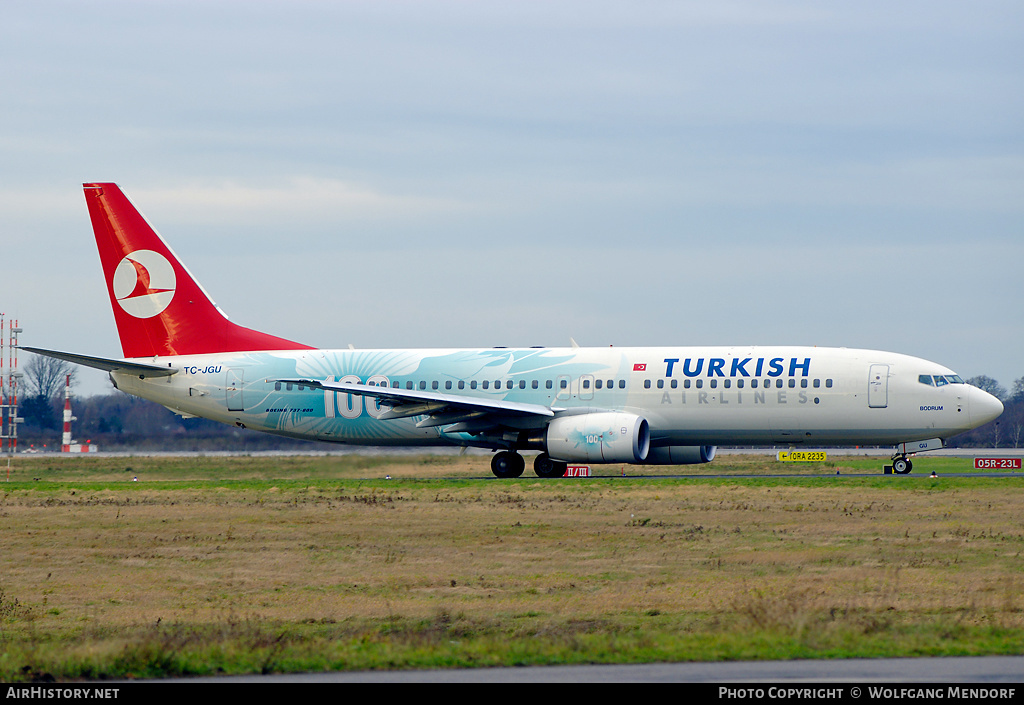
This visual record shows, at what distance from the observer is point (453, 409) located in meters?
37.7

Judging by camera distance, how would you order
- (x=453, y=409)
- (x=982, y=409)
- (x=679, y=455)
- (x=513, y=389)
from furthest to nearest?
(x=679, y=455) < (x=513, y=389) < (x=453, y=409) < (x=982, y=409)

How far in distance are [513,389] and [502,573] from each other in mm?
21027

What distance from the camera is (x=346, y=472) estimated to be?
37250mm

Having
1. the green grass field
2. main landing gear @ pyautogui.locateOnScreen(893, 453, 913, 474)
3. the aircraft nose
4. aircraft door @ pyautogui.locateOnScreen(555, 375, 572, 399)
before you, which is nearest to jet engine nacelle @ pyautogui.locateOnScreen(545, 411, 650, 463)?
the green grass field

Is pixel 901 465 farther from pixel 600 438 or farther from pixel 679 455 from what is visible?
pixel 600 438

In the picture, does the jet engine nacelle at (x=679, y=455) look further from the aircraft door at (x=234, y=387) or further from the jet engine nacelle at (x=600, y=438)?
the aircraft door at (x=234, y=387)

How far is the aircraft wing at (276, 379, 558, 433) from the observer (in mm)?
37000

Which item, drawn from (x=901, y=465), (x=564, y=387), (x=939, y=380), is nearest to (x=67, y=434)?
(x=564, y=387)

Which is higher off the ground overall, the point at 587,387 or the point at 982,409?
the point at 587,387

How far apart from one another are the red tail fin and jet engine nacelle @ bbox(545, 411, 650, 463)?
1275 centimetres

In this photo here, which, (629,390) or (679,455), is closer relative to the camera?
(629,390)

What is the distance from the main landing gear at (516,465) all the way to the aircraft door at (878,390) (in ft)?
32.8

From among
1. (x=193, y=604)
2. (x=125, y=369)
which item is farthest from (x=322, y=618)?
(x=125, y=369)
